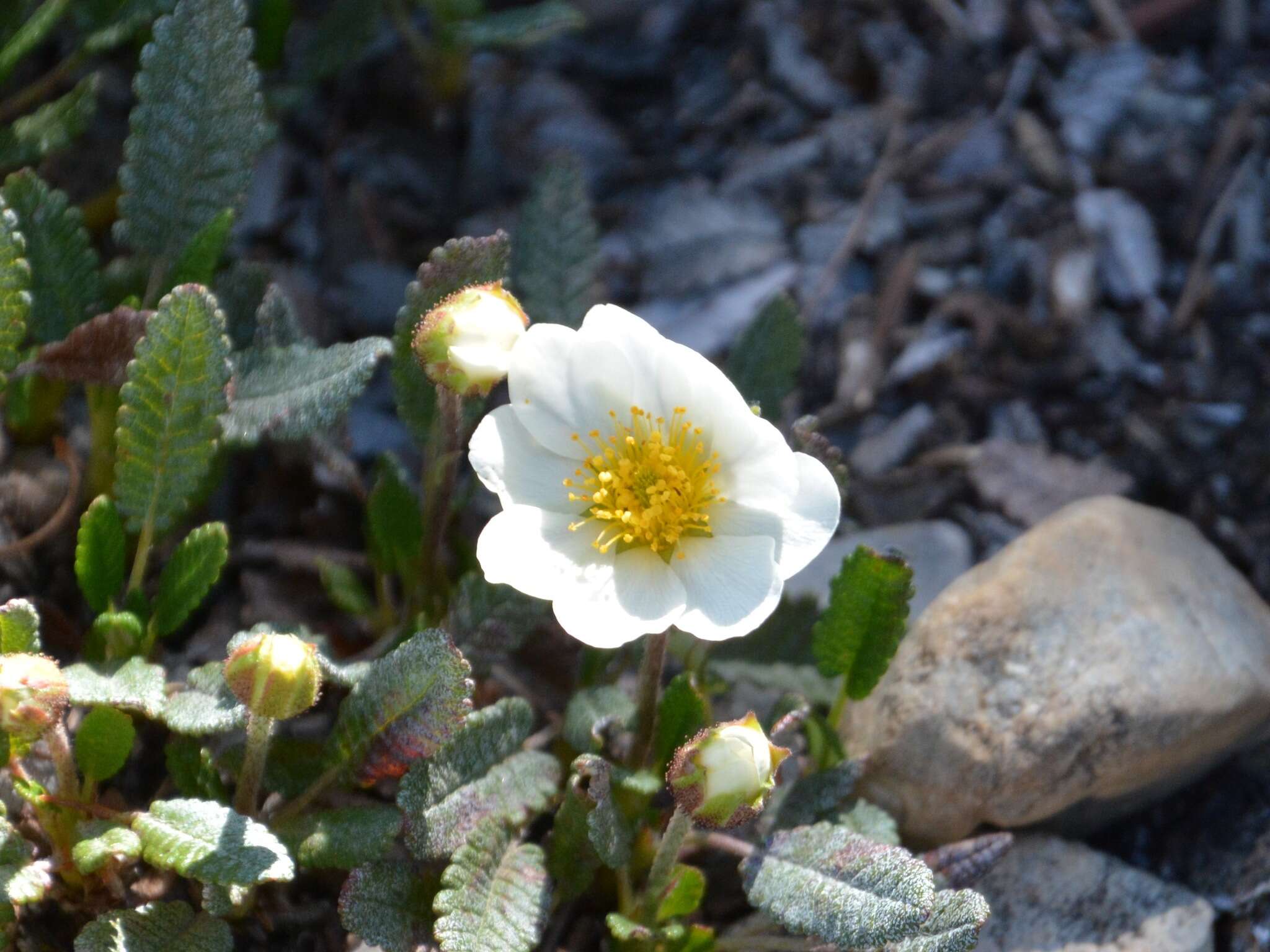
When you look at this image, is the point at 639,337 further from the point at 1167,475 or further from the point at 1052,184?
the point at 1052,184

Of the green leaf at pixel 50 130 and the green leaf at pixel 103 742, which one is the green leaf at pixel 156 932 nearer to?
the green leaf at pixel 103 742

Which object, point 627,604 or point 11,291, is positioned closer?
point 627,604

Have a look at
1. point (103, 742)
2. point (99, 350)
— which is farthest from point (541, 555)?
point (99, 350)

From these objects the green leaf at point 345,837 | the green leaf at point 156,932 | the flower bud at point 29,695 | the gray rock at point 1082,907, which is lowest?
the gray rock at point 1082,907

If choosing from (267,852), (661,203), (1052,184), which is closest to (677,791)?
(267,852)

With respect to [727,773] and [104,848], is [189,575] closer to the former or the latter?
[104,848]

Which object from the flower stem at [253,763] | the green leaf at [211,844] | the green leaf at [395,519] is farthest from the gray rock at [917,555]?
the green leaf at [211,844]
